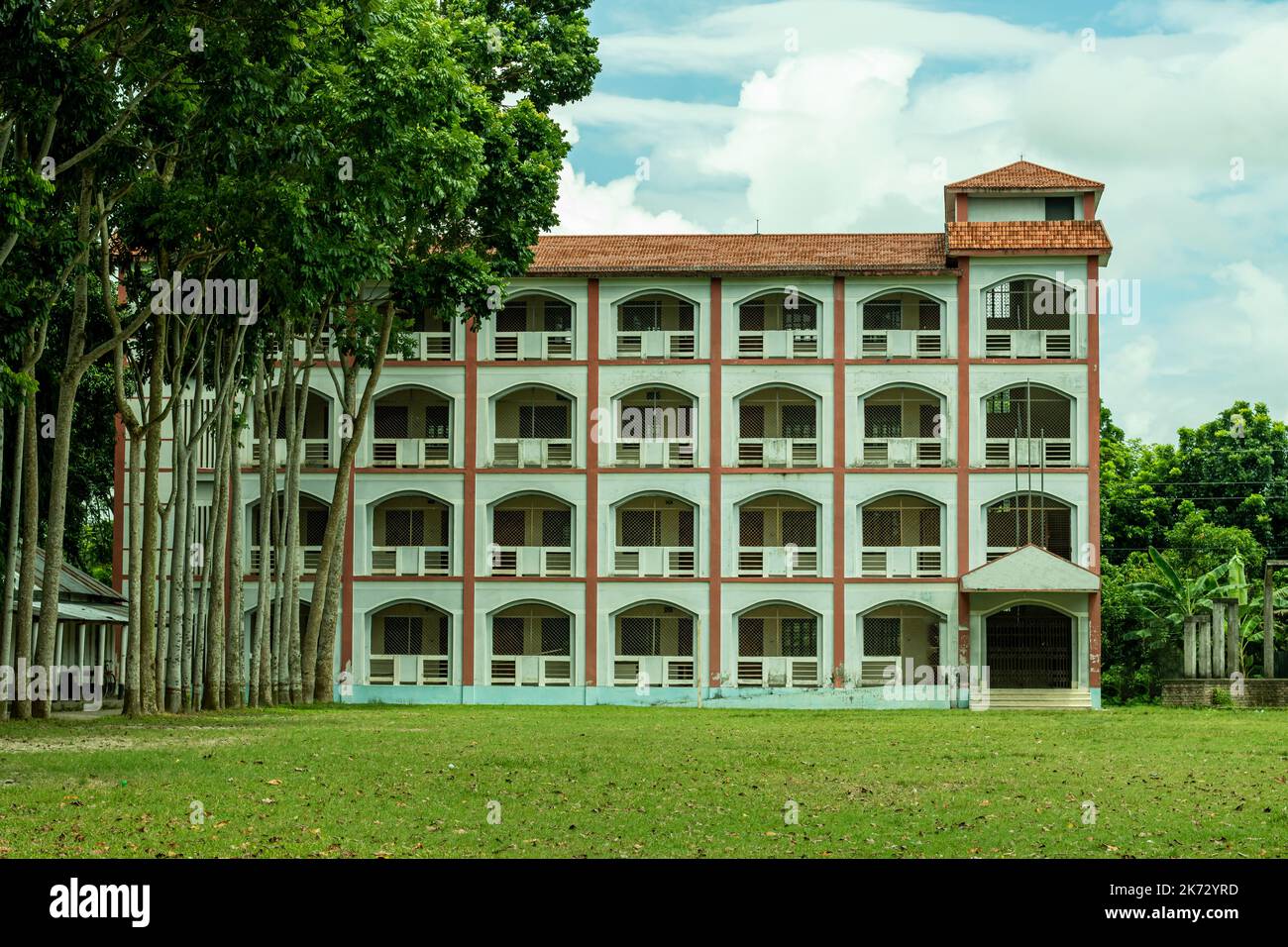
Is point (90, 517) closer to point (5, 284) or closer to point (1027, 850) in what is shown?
point (5, 284)

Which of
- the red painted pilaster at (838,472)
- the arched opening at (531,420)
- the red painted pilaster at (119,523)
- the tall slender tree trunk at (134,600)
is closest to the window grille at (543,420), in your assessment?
the arched opening at (531,420)

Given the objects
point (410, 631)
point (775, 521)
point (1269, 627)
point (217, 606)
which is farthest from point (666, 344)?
point (217, 606)

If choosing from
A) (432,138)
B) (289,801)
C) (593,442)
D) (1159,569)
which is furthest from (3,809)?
(1159,569)

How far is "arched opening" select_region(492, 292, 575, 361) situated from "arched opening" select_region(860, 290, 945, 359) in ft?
26.0

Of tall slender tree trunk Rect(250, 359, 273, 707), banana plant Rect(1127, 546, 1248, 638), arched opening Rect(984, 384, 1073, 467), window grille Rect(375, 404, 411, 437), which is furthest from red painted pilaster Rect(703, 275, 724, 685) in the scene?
tall slender tree trunk Rect(250, 359, 273, 707)

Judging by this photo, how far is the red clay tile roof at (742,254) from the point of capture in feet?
151

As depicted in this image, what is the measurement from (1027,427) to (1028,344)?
214 centimetres

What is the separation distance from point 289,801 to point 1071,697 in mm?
31190

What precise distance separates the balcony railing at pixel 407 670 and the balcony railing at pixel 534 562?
9.34ft

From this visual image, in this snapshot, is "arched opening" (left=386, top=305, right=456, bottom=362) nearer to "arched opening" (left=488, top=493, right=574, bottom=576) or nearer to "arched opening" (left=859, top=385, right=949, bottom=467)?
"arched opening" (left=488, top=493, right=574, bottom=576)

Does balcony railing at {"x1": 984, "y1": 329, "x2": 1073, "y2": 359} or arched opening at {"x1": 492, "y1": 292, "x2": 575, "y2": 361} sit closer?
balcony railing at {"x1": 984, "y1": 329, "x2": 1073, "y2": 359}

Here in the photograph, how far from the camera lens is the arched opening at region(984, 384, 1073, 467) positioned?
148 ft
